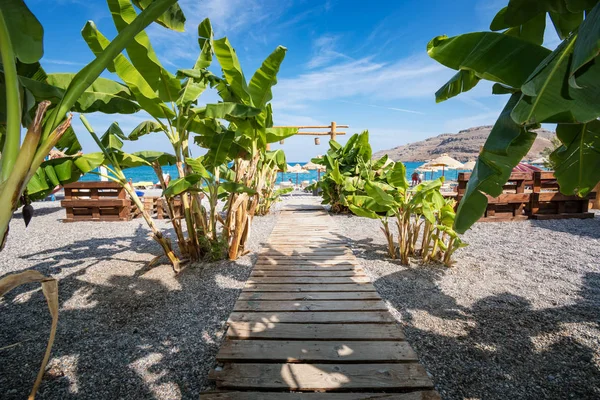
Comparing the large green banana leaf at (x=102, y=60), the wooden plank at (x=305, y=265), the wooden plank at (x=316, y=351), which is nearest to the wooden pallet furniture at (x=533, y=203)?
the wooden plank at (x=305, y=265)

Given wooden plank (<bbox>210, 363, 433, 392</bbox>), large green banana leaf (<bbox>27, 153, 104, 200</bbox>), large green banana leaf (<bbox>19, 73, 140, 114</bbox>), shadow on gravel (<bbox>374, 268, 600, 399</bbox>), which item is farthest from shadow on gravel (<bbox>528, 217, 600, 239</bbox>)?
large green banana leaf (<bbox>27, 153, 104, 200</bbox>)

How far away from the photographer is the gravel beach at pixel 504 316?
5.77ft

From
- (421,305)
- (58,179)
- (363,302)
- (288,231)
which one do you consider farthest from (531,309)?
(58,179)

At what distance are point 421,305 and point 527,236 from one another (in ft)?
14.6

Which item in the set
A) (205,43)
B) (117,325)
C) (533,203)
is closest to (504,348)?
(117,325)

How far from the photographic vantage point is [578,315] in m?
2.53

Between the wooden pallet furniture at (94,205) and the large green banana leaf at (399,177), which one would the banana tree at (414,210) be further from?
the wooden pallet furniture at (94,205)

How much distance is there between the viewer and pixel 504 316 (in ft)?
8.36

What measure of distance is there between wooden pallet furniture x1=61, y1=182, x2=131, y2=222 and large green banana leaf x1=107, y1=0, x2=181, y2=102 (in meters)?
6.39

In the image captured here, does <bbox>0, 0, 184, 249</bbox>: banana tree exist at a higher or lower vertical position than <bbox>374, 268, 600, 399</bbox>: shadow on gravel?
higher

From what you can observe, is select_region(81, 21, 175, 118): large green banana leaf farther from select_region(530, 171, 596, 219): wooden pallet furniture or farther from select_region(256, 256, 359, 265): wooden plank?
select_region(530, 171, 596, 219): wooden pallet furniture

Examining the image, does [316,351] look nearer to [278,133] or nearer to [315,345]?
[315,345]

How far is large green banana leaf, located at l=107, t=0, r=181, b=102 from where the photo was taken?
102 inches

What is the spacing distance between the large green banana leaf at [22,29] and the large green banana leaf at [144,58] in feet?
3.90
